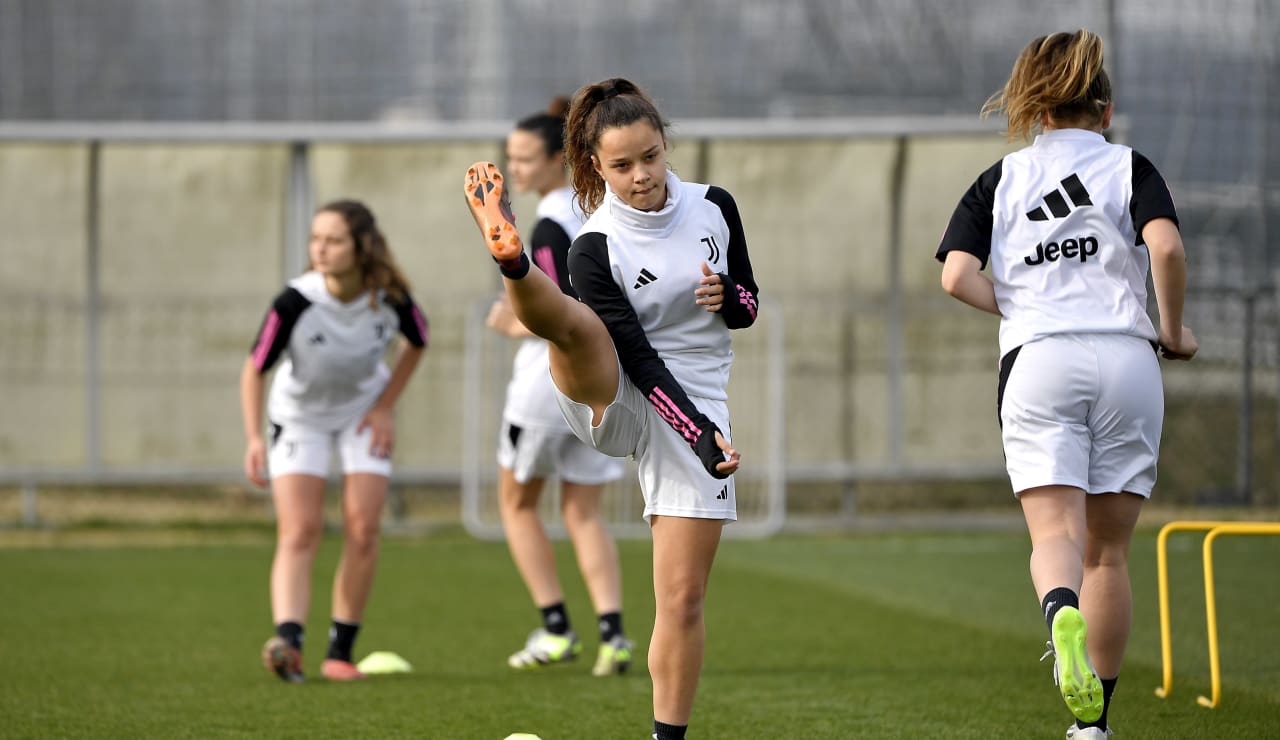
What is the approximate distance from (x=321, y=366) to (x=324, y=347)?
3.0 inches

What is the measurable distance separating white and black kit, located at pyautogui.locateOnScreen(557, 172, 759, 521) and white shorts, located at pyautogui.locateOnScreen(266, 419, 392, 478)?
2.36 metres

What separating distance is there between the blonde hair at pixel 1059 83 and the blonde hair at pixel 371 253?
2758mm

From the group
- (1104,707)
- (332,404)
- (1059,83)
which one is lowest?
(1104,707)

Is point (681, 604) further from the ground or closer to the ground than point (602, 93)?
closer to the ground

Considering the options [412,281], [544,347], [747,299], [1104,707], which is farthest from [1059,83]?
[412,281]

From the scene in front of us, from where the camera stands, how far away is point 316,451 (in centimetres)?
616

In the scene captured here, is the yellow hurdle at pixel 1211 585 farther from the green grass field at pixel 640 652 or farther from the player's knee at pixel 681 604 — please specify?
the player's knee at pixel 681 604

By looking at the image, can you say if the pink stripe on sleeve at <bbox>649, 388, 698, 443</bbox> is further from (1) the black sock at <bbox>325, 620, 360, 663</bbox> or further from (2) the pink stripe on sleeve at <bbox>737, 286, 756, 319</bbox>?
(1) the black sock at <bbox>325, 620, 360, 663</bbox>

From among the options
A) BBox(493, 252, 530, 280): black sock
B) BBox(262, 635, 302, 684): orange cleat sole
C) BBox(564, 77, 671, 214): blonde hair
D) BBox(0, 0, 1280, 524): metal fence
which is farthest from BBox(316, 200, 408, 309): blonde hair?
BBox(0, 0, 1280, 524): metal fence

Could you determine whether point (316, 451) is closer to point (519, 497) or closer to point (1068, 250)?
point (519, 497)

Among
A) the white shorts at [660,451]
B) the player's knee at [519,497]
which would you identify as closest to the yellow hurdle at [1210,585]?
the white shorts at [660,451]

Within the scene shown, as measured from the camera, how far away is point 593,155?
403 centimetres

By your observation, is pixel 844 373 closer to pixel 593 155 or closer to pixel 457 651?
pixel 457 651

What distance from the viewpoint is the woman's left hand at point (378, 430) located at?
6.20 metres
